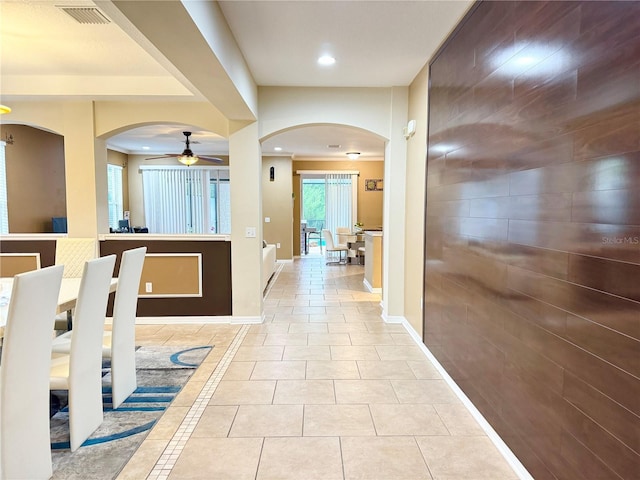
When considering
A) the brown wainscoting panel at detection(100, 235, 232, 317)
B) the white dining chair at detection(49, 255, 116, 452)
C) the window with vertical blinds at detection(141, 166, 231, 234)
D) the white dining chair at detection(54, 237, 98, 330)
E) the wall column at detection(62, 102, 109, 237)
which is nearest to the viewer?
the white dining chair at detection(49, 255, 116, 452)

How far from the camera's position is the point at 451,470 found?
193cm

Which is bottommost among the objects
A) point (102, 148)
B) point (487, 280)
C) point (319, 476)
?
point (319, 476)

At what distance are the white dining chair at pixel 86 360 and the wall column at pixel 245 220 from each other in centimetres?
218

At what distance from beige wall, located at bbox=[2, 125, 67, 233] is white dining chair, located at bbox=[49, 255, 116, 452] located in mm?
4970

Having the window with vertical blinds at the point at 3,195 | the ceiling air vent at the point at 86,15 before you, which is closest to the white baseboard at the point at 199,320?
the window with vertical blinds at the point at 3,195

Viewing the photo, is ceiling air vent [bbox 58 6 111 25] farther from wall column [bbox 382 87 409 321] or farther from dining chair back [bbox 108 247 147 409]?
wall column [bbox 382 87 409 321]

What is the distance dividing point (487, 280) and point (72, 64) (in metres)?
4.26

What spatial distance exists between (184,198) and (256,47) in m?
7.18

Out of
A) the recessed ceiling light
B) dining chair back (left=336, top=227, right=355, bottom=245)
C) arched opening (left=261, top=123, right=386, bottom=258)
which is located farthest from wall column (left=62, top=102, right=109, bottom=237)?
dining chair back (left=336, top=227, right=355, bottom=245)

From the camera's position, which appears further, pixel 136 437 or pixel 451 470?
pixel 136 437

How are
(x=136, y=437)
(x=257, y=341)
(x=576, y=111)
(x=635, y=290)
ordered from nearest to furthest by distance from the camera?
(x=635, y=290), (x=576, y=111), (x=136, y=437), (x=257, y=341)

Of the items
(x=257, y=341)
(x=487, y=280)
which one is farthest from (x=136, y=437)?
(x=487, y=280)

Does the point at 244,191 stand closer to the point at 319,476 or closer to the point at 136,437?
the point at 136,437

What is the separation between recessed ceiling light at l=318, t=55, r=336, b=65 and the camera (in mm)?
3455
